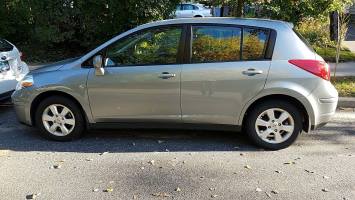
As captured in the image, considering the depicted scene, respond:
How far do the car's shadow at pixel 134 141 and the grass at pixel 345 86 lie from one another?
2730mm

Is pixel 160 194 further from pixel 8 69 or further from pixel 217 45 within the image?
pixel 8 69

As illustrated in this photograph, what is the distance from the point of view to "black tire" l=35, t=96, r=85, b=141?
235 inches

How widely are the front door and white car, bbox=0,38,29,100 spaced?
2.23m

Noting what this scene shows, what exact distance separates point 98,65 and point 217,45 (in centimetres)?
145

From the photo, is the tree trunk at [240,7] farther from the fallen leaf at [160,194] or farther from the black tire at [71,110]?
the fallen leaf at [160,194]

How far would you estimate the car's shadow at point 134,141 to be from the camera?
583 centimetres

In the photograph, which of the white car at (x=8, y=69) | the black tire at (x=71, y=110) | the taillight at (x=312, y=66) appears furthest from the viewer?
the white car at (x=8, y=69)

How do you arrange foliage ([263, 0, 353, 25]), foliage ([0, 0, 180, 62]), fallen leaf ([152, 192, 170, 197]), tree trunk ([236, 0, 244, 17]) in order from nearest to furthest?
fallen leaf ([152, 192, 170, 197]) < foliage ([263, 0, 353, 25]) < tree trunk ([236, 0, 244, 17]) < foliage ([0, 0, 180, 62])

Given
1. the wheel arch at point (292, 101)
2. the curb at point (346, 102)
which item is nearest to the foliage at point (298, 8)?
the curb at point (346, 102)

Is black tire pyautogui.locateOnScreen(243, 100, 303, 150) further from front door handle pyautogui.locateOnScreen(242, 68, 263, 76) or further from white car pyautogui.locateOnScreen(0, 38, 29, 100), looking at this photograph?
white car pyautogui.locateOnScreen(0, 38, 29, 100)

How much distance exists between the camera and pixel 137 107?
5.83 m

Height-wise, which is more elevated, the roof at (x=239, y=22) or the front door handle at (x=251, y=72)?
the roof at (x=239, y=22)

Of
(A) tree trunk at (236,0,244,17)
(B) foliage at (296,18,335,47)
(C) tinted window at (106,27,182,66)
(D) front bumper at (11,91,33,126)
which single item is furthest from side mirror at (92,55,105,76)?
(B) foliage at (296,18,335,47)

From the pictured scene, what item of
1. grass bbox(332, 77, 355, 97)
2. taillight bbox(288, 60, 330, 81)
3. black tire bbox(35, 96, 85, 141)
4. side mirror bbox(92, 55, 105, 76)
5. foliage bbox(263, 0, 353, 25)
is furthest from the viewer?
foliage bbox(263, 0, 353, 25)
